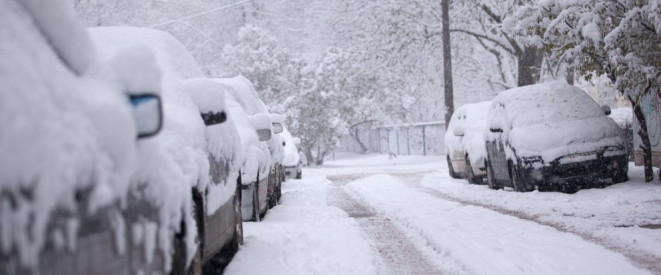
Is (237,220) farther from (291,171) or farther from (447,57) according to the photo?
(447,57)

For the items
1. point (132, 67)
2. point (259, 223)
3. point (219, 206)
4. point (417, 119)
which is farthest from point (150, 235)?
point (417, 119)

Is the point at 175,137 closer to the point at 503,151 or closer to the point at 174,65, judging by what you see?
the point at 174,65

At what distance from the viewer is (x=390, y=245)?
290 inches

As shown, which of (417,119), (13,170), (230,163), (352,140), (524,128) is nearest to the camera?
(13,170)

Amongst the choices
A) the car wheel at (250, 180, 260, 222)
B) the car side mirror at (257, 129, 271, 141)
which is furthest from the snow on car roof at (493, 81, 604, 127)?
the car wheel at (250, 180, 260, 222)

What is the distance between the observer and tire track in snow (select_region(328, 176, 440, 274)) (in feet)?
20.0

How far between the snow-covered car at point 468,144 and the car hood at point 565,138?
6.80ft

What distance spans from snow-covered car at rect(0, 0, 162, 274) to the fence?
31.3 meters

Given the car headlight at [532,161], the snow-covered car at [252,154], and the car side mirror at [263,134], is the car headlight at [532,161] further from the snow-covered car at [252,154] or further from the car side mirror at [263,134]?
the car side mirror at [263,134]

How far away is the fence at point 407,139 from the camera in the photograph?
3456 cm

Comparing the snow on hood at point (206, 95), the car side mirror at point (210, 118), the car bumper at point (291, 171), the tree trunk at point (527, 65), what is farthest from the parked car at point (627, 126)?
the car side mirror at point (210, 118)

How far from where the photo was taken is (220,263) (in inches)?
241

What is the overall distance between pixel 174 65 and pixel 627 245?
4.63 metres

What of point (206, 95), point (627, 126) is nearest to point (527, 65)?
point (627, 126)
